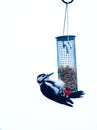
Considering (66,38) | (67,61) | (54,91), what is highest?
(66,38)

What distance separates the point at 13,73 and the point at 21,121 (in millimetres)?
334

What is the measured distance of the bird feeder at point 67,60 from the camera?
2.68 metres

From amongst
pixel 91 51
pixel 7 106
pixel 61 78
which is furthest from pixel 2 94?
pixel 91 51

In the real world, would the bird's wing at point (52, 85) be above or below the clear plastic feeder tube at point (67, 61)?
below

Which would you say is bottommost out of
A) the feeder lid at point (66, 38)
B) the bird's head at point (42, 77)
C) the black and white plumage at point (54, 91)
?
the black and white plumage at point (54, 91)

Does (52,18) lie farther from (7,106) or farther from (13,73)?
(7,106)

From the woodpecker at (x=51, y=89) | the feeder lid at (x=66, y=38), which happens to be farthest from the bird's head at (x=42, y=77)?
the feeder lid at (x=66, y=38)

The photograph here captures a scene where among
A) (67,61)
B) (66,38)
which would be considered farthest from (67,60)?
(66,38)

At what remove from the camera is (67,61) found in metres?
2.79

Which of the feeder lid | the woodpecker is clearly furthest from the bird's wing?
the feeder lid

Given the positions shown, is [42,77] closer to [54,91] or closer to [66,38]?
[54,91]

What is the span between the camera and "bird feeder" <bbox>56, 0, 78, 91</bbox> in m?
2.68

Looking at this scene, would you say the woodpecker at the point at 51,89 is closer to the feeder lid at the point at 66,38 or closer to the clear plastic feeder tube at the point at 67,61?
the clear plastic feeder tube at the point at 67,61

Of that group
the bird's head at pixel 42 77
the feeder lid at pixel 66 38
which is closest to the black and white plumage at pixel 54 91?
the bird's head at pixel 42 77
